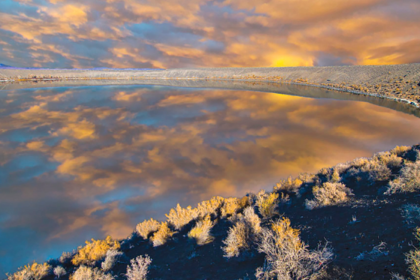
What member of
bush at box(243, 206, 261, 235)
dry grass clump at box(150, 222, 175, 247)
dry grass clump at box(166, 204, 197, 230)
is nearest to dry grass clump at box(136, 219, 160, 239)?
dry grass clump at box(150, 222, 175, 247)

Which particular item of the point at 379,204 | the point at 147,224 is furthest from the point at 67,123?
the point at 379,204

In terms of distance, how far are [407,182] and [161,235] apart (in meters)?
6.92

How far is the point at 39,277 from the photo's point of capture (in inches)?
193

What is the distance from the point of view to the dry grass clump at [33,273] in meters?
4.76

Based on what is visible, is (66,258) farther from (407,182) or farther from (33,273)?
(407,182)

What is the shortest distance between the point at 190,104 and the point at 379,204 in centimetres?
2063

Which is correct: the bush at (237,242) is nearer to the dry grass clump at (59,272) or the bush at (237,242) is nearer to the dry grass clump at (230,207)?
the dry grass clump at (230,207)

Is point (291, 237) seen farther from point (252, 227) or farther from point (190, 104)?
point (190, 104)

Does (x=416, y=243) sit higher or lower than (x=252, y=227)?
higher

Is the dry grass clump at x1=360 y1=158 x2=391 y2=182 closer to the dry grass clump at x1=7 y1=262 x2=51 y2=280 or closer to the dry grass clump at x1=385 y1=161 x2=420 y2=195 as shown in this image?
the dry grass clump at x1=385 y1=161 x2=420 y2=195

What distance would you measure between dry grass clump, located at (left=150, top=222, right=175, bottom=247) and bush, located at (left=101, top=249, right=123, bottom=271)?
0.85 meters

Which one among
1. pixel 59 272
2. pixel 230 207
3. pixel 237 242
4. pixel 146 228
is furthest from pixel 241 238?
pixel 59 272

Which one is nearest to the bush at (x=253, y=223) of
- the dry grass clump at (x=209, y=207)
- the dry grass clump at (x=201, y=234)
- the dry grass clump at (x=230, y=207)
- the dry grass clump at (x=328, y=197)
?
the dry grass clump at (x=201, y=234)

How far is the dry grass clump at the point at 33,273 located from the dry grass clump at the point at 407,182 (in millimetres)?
8875
